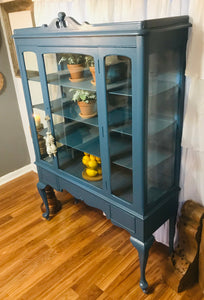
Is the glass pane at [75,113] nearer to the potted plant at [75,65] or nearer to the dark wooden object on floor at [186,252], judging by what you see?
the potted plant at [75,65]

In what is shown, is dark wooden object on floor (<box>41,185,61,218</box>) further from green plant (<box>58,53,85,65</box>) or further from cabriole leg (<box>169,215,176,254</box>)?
green plant (<box>58,53,85,65</box>)

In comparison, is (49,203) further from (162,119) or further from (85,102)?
(162,119)

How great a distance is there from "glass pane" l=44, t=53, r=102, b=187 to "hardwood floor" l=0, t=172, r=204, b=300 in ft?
2.23

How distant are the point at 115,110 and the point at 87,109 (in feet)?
0.90

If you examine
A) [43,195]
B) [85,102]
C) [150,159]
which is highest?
[85,102]

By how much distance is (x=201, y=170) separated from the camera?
5.68ft

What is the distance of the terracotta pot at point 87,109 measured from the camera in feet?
5.48

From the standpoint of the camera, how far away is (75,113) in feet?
6.30

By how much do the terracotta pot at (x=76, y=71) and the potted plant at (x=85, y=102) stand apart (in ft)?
0.31

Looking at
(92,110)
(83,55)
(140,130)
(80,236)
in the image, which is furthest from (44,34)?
(80,236)

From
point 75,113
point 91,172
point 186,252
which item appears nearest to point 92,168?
point 91,172

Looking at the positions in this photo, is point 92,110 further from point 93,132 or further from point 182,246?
point 182,246

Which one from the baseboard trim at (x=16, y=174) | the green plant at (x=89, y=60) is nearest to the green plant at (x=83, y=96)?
the green plant at (x=89, y=60)

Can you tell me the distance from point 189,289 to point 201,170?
84cm
